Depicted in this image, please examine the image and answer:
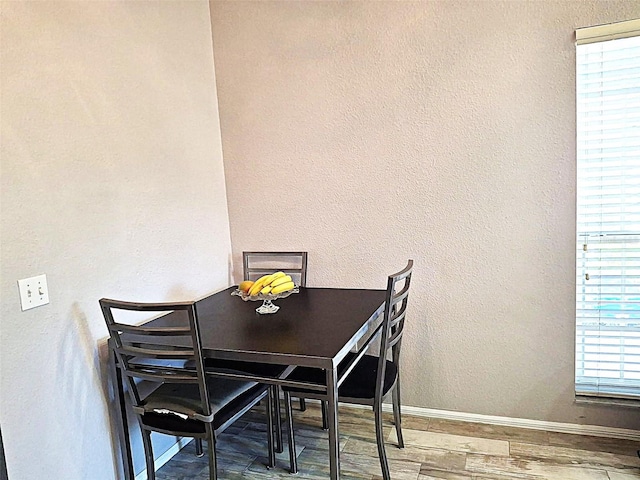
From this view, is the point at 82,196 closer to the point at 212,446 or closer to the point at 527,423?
the point at 212,446

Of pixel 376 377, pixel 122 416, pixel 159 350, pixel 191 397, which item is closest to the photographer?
pixel 159 350

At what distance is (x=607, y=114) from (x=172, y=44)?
2.19 metres

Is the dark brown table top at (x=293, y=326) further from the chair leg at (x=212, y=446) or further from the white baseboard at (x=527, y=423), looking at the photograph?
the white baseboard at (x=527, y=423)

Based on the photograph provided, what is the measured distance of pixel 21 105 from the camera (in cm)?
173

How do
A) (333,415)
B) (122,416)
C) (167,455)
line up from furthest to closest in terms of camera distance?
(167,455)
(122,416)
(333,415)

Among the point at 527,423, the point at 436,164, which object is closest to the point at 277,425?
the point at 527,423

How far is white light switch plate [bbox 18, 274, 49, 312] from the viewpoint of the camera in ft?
5.63

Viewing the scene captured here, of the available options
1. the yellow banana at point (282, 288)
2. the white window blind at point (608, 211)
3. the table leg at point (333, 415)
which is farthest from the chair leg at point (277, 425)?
the white window blind at point (608, 211)

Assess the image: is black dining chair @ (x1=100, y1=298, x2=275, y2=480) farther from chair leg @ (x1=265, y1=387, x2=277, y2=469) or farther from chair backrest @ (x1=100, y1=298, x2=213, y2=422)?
chair leg @ (x1=265, y1=387, x2=277, y2=469)

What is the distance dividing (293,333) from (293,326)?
99 millimetres

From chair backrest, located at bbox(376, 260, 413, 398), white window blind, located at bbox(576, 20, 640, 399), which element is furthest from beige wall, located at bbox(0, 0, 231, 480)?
white window blind, located at bbox(576, 20, 640, 399)

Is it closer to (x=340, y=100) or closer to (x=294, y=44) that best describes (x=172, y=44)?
(x=294, y=44)

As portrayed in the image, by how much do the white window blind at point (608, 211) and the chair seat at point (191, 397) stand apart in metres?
1.69

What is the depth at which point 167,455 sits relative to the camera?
7.97ft
